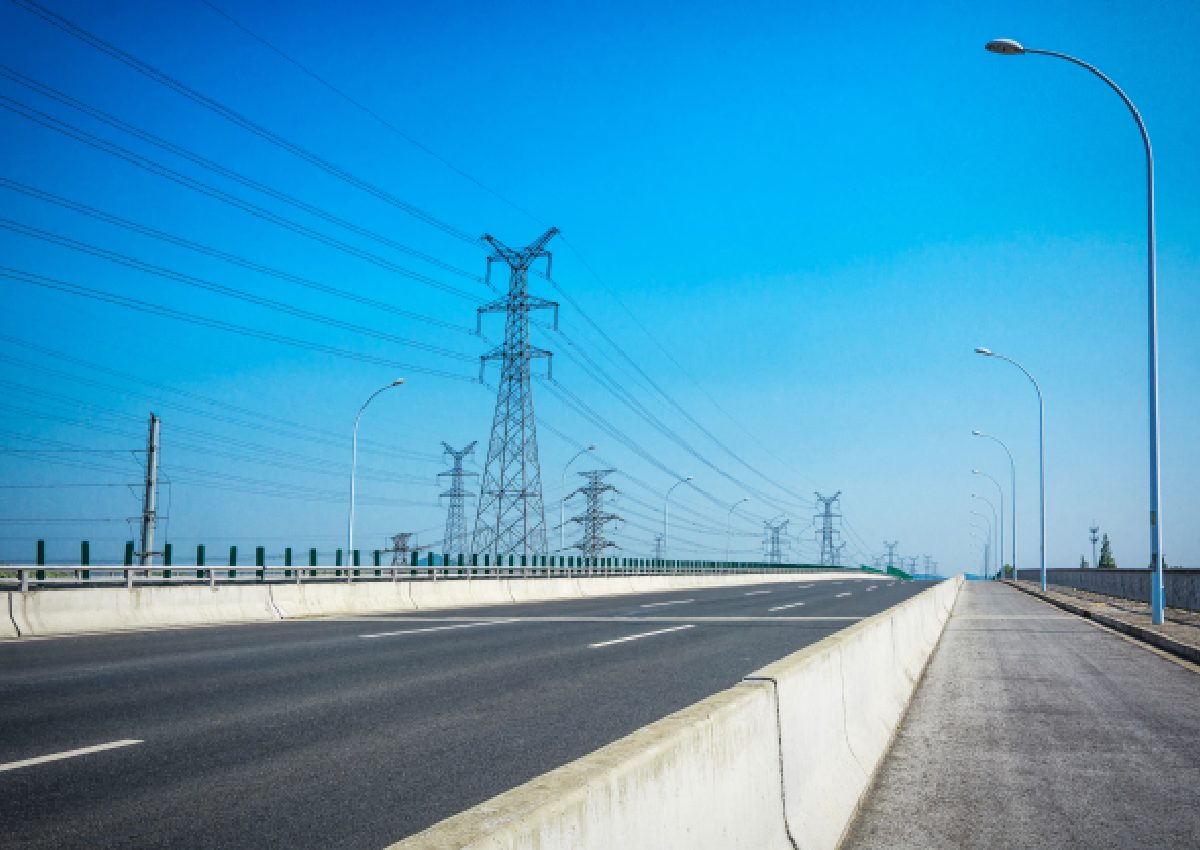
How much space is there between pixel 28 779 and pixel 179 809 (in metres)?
1.30


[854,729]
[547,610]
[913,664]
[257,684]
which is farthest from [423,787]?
[547,610]

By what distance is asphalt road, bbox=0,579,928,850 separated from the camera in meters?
5.42

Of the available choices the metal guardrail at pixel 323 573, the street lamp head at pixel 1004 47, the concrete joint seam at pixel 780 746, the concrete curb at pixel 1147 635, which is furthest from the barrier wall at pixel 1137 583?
the concrete joint seam at pixel 780 746

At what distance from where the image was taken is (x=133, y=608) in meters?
18.4

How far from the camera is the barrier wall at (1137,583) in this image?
1084 inches

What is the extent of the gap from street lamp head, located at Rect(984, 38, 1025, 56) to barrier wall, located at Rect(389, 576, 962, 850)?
17043 millimetres

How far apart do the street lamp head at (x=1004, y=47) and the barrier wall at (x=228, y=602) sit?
1859 cm

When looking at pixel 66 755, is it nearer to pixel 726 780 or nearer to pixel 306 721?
pixel 306 721

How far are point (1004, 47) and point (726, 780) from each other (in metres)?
20.8

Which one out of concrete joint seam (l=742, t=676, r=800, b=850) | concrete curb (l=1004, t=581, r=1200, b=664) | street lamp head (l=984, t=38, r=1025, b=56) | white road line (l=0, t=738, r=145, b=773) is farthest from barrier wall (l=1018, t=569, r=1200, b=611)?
white road line (l=0, t=738, r=145, b=773)

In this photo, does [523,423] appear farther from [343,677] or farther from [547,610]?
[343,677]

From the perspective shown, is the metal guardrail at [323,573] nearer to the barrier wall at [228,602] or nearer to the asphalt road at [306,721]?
the barrier wall at [228,602]

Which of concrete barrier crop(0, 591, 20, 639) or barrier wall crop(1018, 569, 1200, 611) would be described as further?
barrier wall crop(1018, 569, 1200, 611)

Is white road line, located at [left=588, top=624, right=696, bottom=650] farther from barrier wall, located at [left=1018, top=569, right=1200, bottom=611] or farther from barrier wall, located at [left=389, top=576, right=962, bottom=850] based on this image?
barrier wall, located at [left=1018, top=569, right=1200, bottom=611]
